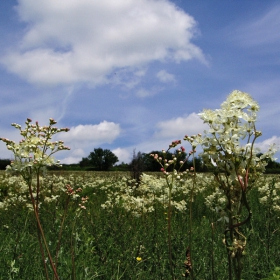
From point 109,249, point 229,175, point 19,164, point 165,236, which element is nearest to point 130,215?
point 165,236

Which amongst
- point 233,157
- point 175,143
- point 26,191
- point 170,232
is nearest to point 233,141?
point 233,157

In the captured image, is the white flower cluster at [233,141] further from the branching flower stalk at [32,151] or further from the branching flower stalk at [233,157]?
the branching flower stalk at [32,151]

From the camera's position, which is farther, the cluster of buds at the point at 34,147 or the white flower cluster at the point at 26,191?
the white flower cluster at the point at 26,191

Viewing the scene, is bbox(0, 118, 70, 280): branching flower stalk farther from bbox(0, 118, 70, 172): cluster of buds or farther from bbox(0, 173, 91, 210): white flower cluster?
bbox(0, 173, 91, 210): white flower cluster

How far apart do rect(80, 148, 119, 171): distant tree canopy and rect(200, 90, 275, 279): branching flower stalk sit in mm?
82128

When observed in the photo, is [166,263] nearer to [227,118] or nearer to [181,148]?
[181,148]

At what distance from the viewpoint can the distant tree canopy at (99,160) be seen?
84.4 meters

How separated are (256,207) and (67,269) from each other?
6.27 meters

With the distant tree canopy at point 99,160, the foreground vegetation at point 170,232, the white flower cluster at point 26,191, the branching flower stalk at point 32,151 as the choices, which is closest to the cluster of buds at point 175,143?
the foreground vegetation at point 170,232

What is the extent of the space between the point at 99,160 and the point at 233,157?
8418 cm

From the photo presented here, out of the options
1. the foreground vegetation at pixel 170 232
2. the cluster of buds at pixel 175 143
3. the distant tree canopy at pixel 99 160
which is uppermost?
the distant tree canopy at pixel 99 160

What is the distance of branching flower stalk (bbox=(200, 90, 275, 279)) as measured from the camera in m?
1.73

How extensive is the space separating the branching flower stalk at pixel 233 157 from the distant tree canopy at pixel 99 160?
82128 millimetres

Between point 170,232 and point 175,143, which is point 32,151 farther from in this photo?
point 170,232
